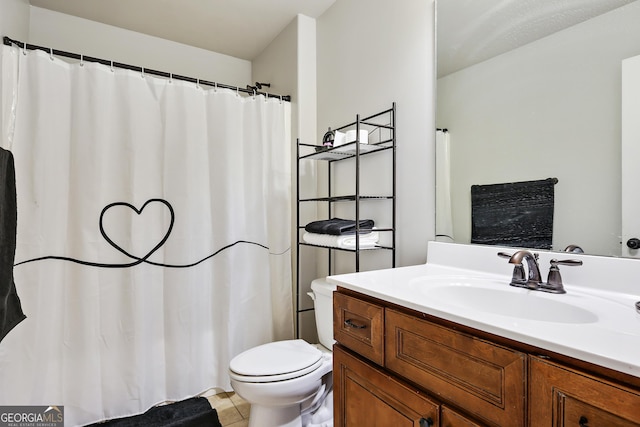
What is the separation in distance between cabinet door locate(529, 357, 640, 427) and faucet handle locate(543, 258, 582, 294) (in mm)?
431

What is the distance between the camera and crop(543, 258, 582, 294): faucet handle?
3.01 feet

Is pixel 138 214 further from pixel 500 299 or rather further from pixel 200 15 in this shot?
pixel 500 299

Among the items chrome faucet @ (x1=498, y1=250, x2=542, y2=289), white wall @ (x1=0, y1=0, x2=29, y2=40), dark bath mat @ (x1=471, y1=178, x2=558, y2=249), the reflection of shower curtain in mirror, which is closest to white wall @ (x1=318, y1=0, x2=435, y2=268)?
the reflection of shower curtain in mirror

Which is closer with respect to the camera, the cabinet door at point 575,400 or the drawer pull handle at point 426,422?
the cabinet door at point 575,400

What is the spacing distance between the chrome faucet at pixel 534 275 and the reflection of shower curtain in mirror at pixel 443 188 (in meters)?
0.37

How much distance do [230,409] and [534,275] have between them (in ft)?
5.50

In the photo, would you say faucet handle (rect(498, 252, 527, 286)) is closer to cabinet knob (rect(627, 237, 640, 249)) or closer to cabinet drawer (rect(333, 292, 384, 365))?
cabinet knob (rect(627, 237, 640, 249))

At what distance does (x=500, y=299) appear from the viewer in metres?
0.99

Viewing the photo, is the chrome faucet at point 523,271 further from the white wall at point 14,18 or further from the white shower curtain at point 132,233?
the white wall at point 14,18

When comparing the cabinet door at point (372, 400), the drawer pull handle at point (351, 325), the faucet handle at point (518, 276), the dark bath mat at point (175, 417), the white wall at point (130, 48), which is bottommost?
the dark bath mat at point (175, 417)

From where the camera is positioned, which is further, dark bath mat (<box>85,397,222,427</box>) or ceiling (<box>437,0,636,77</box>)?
dark bath mat (<box>85,397,222,427</box>)

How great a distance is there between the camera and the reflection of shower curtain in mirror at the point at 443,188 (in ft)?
4.51

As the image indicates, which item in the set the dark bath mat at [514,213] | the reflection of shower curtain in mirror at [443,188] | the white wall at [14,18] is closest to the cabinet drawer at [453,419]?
the dark bath mat at [514,213]

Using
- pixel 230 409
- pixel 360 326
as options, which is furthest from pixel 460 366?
pixel 230 409
